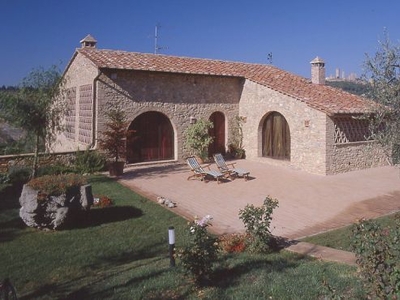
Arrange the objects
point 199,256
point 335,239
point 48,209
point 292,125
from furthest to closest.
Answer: point 292,125, point 48,209, point 335,239, point 199,256

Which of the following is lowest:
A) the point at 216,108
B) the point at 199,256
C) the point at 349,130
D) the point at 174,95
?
the point at 199,256

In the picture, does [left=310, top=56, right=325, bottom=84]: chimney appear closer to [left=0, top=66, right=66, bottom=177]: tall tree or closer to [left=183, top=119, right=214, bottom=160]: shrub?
[left=183, top=119, right=214, bottom=160]: shrub

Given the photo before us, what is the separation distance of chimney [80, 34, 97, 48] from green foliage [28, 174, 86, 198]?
38.5ft

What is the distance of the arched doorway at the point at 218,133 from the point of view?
19719 millimetres

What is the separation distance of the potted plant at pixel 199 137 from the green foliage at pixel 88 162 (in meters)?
4.37

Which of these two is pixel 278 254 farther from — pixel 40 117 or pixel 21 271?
pixel 40 117

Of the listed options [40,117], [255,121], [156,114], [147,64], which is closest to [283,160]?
[255,121]

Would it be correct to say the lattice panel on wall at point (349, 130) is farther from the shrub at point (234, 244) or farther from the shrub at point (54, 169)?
the shrub at point (54, 169)

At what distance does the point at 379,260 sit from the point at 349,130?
43.8 ft

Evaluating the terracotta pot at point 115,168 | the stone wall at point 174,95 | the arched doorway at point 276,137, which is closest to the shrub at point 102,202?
the terracotta pot at point 115,168

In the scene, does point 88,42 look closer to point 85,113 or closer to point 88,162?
point 85,113

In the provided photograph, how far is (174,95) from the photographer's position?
58.6 feet

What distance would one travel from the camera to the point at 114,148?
1466 centimetres

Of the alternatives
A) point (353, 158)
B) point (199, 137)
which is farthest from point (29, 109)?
point (353, 158)
